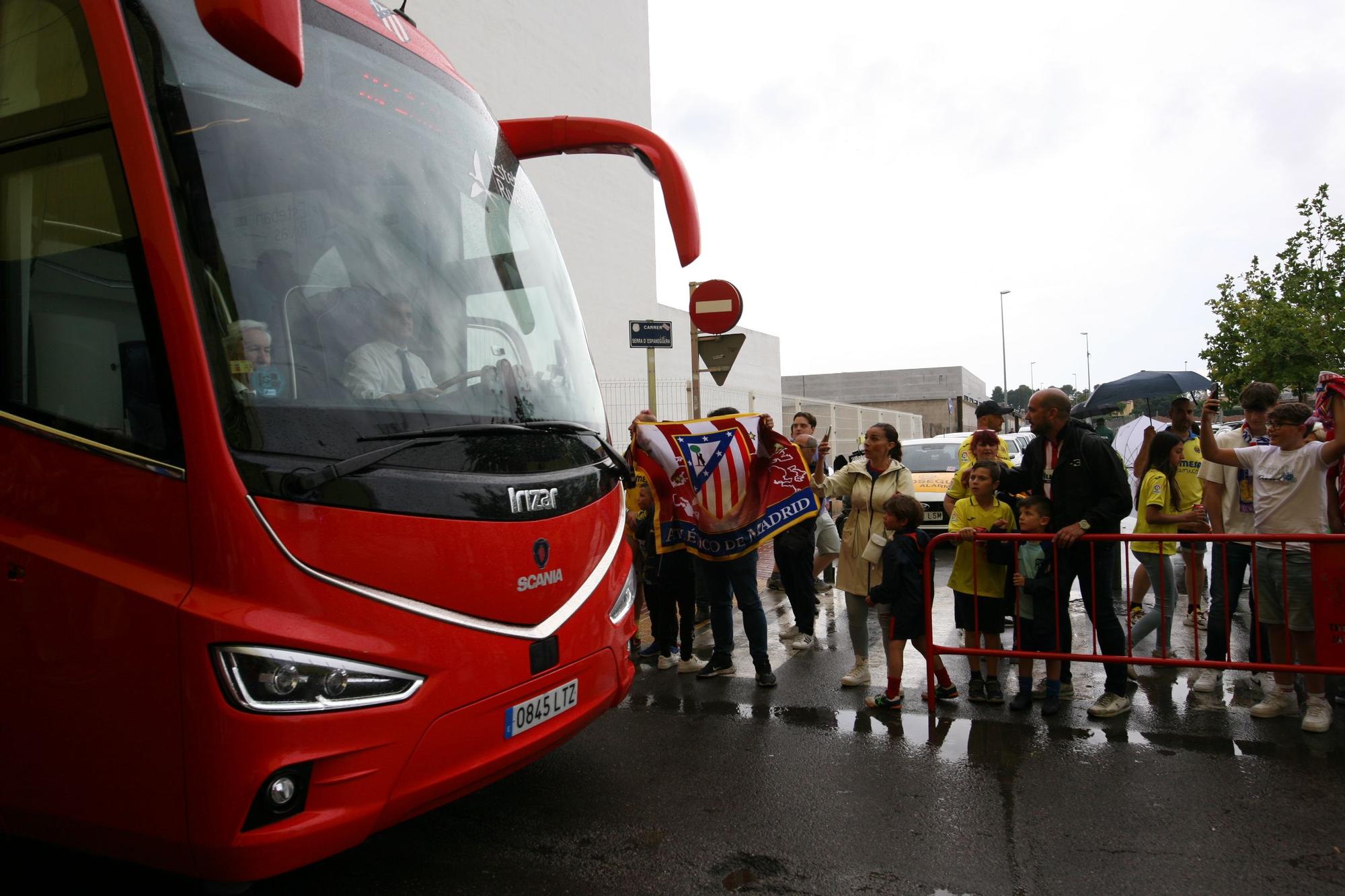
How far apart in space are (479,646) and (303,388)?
104 cm

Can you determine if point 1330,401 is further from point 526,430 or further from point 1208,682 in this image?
point 526,430

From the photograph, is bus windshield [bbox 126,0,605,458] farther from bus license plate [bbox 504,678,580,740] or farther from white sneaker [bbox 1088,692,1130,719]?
white sneaker [bbox 1088,692,1130,719]

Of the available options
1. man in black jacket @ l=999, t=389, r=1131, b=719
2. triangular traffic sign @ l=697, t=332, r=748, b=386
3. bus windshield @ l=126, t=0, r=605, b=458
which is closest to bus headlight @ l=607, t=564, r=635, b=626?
bus windshield @ l=126, t=0, r=605, b=458

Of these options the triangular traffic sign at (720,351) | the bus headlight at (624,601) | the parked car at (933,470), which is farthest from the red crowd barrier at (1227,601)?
the parked car at (933,470)

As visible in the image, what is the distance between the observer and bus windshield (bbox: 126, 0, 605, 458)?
113 inches

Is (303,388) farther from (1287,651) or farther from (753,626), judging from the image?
(1287,651)

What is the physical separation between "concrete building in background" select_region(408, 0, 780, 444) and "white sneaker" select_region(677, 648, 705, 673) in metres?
9.19

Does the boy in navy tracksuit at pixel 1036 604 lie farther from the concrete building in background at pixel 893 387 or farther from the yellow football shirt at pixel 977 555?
the concrete building in background at pixel 893 387

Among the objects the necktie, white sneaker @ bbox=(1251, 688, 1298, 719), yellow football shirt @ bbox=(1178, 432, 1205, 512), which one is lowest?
white sneaker @ bbox=(1251, 688, 1298, 719)

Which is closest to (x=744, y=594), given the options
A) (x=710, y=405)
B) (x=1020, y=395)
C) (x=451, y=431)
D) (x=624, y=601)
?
(x=624, y=601)

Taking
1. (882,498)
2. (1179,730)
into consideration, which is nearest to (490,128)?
(882,498)

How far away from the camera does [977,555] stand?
5680 millimetres

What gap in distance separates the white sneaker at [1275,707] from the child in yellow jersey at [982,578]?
4.49 feet

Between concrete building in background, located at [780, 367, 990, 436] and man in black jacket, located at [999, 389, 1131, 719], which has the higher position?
concrete building in background, located at [780, 367, 990, 436]
